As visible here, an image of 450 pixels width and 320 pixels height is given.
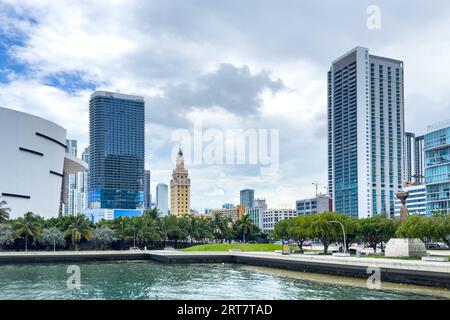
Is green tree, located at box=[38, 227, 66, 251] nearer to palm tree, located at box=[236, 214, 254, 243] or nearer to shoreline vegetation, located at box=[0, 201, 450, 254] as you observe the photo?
shoreline vegetation, located at box=[0, 201, 450, 254]

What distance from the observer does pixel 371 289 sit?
39938mm

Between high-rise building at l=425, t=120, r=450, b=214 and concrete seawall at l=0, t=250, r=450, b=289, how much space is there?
6310 centimetres

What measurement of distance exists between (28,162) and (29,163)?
41 cm

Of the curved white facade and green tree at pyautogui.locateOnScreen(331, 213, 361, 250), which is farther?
the curved white facade

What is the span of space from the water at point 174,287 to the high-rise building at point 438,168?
76.3m

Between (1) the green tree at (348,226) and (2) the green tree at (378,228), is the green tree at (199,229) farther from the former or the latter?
(2) the green tree at (378,228)

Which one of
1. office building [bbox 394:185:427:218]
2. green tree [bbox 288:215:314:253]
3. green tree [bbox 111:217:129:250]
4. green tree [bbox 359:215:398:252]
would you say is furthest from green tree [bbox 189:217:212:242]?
office building [bbox 394:185:427:218]

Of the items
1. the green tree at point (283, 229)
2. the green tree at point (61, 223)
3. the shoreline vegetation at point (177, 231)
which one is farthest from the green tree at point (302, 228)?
the green tree at point (61, 223)

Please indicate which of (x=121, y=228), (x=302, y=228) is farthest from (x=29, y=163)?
(x=302, y=228)

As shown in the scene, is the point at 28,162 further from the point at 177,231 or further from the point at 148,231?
the point at 177,231

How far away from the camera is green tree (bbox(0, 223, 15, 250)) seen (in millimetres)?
79700

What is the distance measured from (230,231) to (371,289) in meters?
73.0

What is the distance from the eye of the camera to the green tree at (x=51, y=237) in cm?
8344
